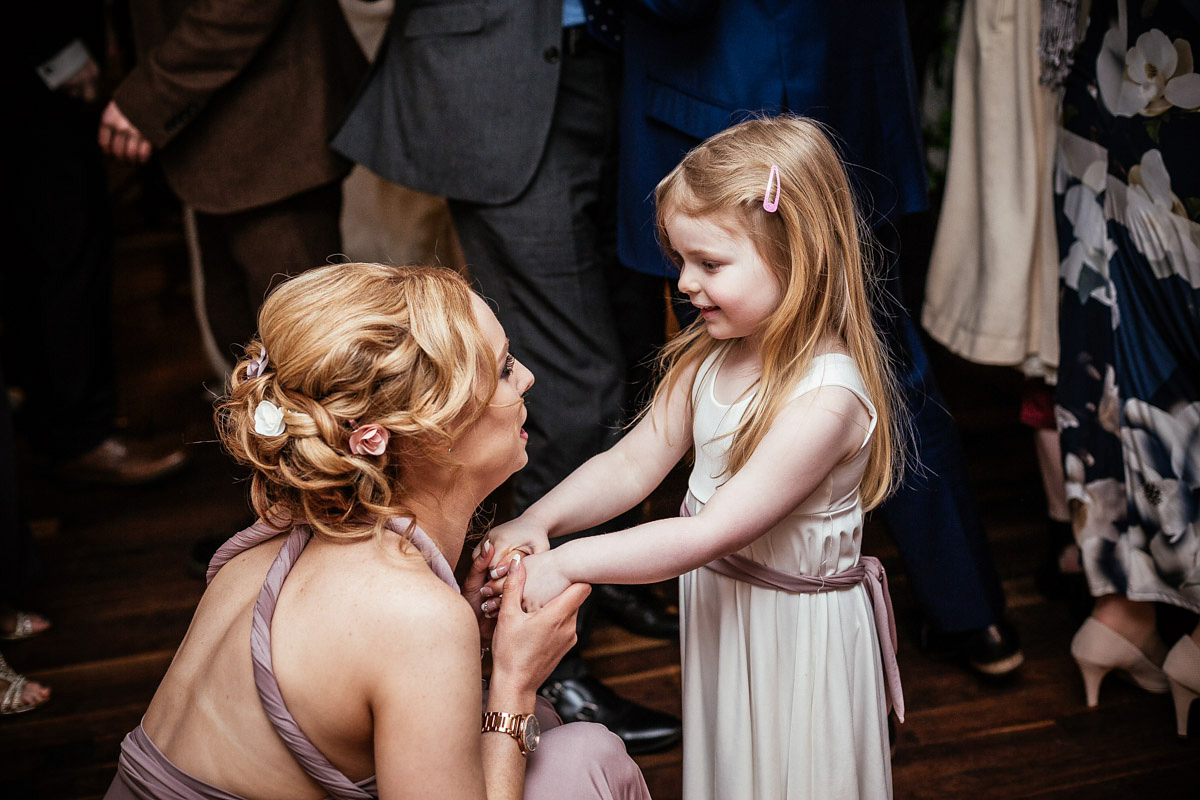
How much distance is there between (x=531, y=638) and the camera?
1.17 m

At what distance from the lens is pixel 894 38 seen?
66.1 inches

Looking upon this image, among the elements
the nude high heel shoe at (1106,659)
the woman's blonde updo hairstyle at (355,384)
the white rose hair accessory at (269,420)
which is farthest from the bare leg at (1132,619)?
the white rose hair accessory at (269,420)

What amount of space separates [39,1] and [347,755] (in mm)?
2242

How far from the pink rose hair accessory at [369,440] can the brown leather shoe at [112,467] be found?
83.9 inches

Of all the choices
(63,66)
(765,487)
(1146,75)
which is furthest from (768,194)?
(63,66)

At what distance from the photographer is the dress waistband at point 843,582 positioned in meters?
1.33

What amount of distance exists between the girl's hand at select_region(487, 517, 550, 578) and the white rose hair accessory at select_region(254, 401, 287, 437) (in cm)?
34

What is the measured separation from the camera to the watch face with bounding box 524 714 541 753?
115cm

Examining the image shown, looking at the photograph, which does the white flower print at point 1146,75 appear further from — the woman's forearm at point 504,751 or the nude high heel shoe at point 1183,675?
the woman's forearm at point 504,751

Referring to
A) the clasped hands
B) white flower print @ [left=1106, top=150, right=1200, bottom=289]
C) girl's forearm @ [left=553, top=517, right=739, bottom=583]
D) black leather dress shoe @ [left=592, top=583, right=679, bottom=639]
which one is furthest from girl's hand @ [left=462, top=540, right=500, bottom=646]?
white flower print @ [left=1106, top=150, right=1200, bottom=289]

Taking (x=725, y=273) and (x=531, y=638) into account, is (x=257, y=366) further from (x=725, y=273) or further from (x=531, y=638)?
(x=725, y=273)

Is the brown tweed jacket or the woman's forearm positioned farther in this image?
the brown tweed jacket

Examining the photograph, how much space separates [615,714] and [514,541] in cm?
71

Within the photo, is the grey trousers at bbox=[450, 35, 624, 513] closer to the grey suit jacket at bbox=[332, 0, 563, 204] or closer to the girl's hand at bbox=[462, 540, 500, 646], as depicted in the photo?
the grey suit jacket at bbox=[332, 0, 563, 204]
